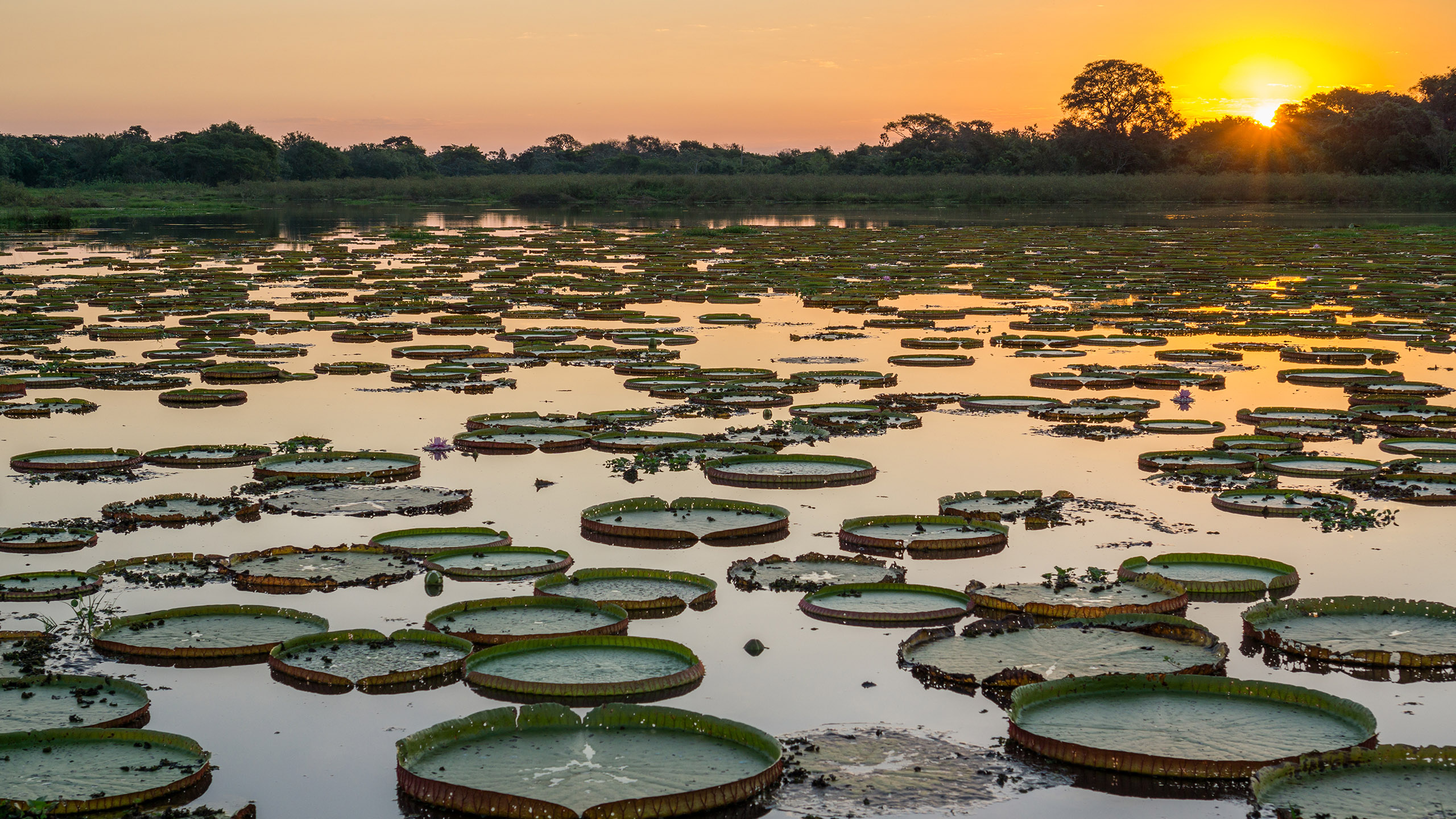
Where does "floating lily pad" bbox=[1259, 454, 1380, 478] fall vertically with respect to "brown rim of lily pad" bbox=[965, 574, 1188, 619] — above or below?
above

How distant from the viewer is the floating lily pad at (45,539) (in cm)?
765

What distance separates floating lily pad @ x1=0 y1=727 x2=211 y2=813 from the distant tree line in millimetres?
83247

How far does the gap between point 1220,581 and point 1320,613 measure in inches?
22.5

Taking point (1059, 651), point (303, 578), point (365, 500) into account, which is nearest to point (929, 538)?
point (1059, 651)

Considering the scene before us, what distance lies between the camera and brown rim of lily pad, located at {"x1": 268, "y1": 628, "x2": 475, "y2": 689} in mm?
5629

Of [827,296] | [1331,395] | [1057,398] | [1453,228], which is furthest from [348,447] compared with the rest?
[1453,228]

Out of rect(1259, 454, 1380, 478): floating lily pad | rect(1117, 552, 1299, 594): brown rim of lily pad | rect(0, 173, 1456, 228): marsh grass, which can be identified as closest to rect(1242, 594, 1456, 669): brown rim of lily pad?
rect(1117, 552, 1299, 594): brown rim of lily pad

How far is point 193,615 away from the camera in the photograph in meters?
6.36

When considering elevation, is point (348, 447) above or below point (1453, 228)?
below

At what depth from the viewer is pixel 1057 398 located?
13312 mm

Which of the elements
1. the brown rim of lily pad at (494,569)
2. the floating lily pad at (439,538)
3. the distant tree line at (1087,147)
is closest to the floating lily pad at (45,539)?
the floating lily pad at (439,538)

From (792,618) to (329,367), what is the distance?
974 cm

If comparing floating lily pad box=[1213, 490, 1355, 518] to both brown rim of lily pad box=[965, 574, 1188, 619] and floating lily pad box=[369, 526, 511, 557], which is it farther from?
floating lily pad box=[369, 526, 511, 557]

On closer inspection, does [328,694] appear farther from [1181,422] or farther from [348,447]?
[1181,422]
